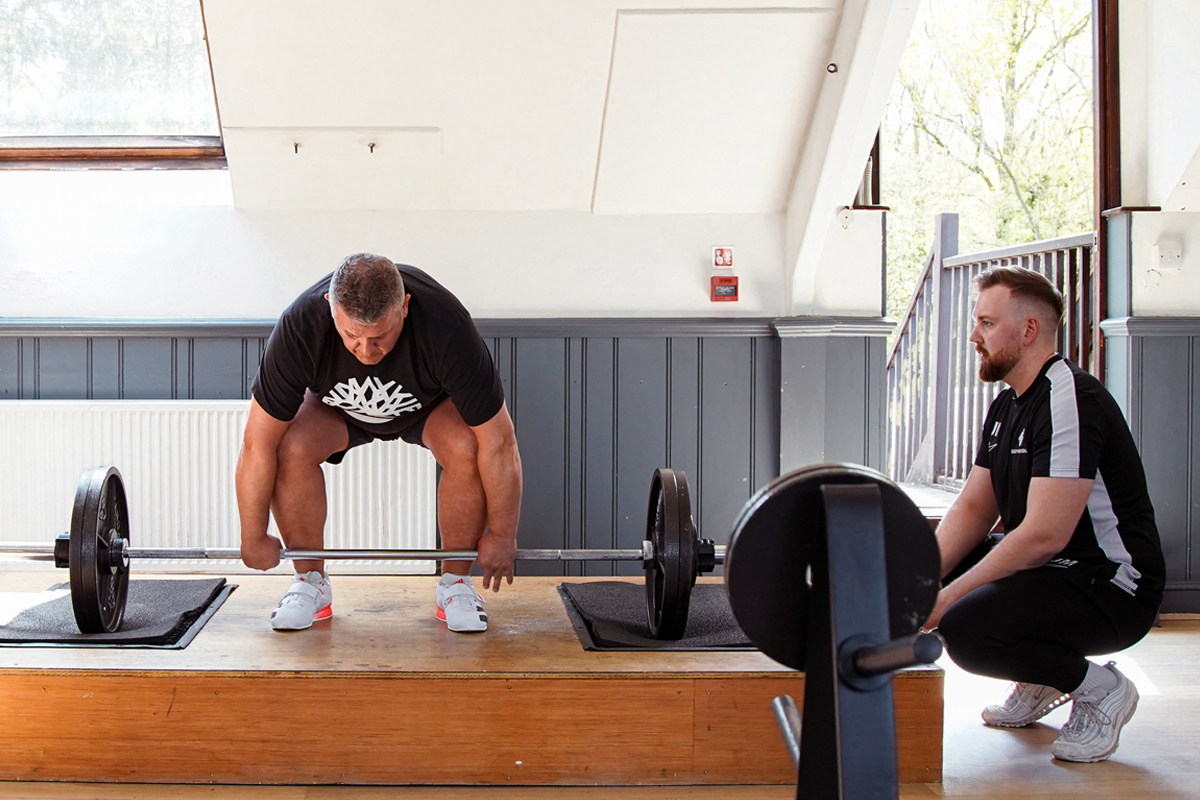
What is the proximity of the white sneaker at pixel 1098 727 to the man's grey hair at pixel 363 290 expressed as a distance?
60.8 inches

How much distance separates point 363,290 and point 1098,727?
1.63 m

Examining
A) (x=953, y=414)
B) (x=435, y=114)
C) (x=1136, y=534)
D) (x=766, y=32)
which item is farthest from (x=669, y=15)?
(x=953, y=414)

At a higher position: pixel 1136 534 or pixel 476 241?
pixel 476 241

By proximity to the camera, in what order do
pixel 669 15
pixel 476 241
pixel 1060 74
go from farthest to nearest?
1. pixel 1060 74
2. pixel 476 241
3. pixel 669 15

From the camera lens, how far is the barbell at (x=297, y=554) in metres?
1.79

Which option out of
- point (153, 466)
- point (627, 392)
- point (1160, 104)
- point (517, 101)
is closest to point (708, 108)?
point (517, 101)

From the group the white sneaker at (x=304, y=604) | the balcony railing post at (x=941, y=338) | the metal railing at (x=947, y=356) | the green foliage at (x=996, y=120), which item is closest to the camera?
the white sneaker at (x=304, y=604)

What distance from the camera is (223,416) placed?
2828 mm

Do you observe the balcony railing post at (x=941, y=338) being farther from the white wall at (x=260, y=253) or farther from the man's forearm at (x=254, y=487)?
the man's forearm at (x=254, y=487)

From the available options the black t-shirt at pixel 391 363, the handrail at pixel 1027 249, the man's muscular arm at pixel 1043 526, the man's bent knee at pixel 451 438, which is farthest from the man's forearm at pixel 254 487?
the handrail at pixel 1027 249

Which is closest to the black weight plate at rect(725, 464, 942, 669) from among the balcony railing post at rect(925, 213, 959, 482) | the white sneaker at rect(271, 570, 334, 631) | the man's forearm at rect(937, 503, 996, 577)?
the man's forearm at rect(937, 503, 996, 577)

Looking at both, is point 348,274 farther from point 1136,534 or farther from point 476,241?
point 1136,534

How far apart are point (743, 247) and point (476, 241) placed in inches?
34.2

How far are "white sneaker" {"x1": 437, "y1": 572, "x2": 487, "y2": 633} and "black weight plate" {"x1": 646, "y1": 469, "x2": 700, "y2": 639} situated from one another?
0.38m
